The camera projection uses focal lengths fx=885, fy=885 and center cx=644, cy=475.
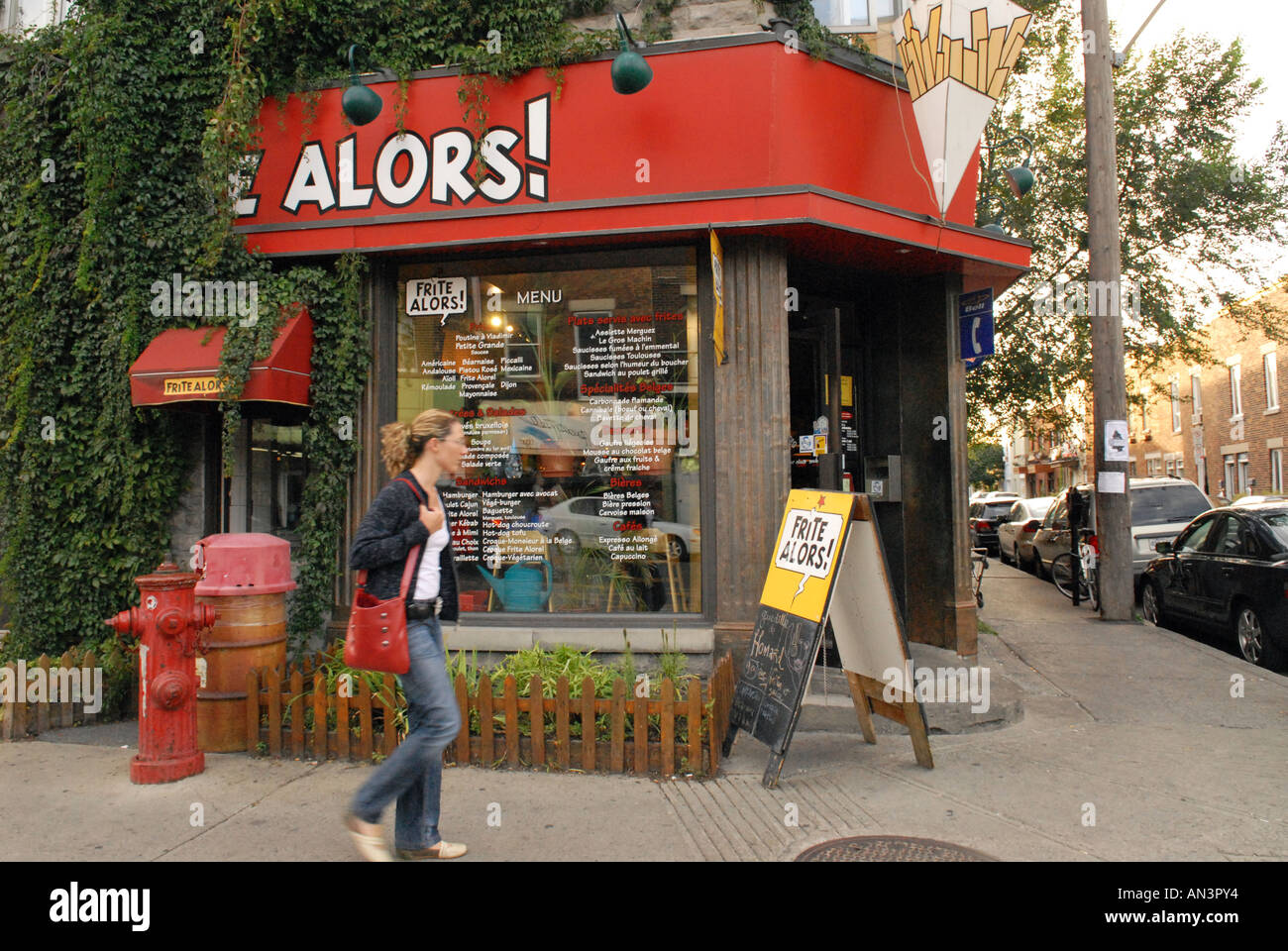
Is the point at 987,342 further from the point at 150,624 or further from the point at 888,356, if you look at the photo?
the point at 150,624

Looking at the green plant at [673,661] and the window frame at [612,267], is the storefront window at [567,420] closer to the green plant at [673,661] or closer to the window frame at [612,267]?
the window frame at [612,267]

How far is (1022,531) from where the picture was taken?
63.2 feet

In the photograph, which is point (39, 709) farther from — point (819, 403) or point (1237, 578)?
point (1237, 578)

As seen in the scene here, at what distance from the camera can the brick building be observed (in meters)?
27.9

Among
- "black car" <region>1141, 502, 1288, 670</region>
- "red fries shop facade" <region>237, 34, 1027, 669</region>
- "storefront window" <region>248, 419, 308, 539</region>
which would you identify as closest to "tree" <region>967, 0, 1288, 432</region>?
"black car" <region>1141, 502, 1288, 670</region>

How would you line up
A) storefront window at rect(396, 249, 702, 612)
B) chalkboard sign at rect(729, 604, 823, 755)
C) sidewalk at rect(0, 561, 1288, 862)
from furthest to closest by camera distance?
storefront window at rect(396, 249, 702, 612)
chalkboard sign at rect(729, 604, 823, 755)
sidewalk at rect(0, 561, 1288, 862)

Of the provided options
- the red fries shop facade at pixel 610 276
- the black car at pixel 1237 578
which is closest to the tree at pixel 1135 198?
the black car at pixel 1237 578

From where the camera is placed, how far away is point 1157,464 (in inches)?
1506

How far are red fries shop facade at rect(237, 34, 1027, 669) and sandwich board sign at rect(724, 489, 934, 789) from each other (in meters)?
0.88

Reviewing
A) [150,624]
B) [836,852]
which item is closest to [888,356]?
[836,852]

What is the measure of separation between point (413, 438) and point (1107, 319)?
912 cm

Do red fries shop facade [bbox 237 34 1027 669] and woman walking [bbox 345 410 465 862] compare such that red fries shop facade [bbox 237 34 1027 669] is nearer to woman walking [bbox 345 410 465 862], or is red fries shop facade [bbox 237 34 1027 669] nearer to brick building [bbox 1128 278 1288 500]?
woman walking [bbox 345 410 465 862]
